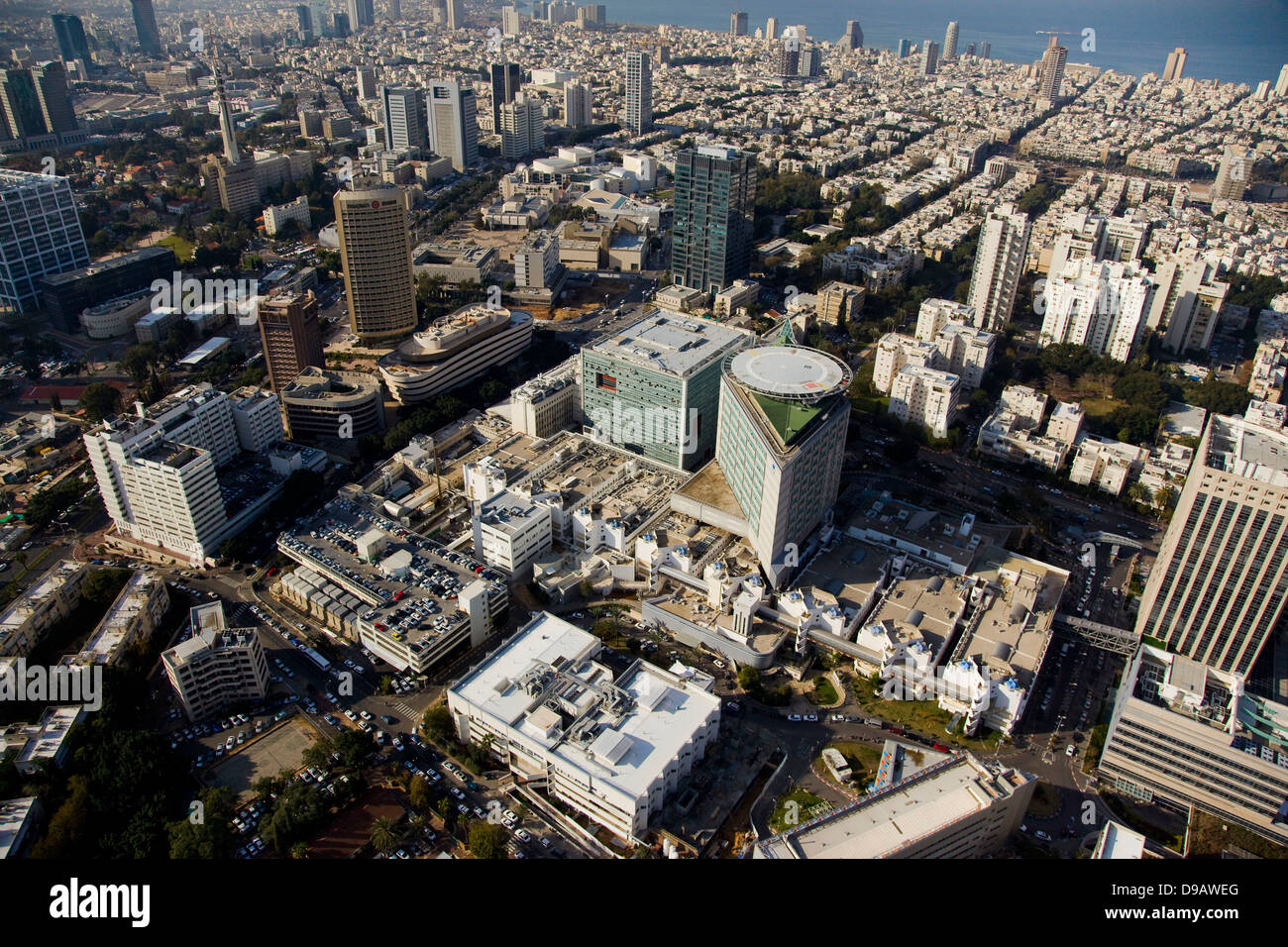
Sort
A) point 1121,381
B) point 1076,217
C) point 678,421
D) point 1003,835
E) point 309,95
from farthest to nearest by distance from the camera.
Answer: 1. point 309,95
2. point 1076,217
3. point 1121,381
4. point 678,421
5. point 1003,835

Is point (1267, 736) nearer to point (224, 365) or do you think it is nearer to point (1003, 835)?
point (1003, 835)

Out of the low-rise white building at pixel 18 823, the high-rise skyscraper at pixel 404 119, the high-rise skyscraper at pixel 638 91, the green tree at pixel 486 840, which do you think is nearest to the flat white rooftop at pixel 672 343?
the green tree at pixel 486 840

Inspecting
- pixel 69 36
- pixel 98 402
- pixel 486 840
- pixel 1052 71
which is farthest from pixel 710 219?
pixel 69 36

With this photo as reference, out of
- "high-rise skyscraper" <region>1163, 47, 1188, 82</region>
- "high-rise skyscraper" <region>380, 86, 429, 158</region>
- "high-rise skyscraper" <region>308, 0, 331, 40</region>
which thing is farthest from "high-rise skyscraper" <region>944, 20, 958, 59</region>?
"high-rise skyscraper" <region>308, 0, 331, 40</region>

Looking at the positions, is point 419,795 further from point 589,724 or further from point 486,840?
point 589,724

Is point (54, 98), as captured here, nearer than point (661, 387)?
No

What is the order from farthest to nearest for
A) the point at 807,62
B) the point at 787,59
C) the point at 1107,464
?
the point at 807,62
the point at 787,59
the point at 1107,464

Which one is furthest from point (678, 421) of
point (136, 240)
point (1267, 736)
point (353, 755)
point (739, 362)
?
point (136, 240)
